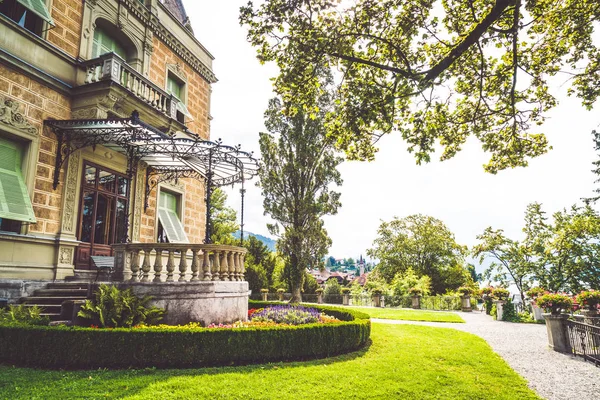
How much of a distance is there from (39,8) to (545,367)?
52.8 ft

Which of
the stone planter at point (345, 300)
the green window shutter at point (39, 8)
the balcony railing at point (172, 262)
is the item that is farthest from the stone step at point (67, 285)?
the stone planter at point (345, 300)

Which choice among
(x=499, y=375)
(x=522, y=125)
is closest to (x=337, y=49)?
(x=522, y=125)

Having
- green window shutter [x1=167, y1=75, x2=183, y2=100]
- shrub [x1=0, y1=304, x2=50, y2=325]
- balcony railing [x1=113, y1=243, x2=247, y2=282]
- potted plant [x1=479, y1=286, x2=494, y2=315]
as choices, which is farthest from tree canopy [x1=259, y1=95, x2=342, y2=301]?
shrub [x1=0, y1=304, x2=50, y2=325]

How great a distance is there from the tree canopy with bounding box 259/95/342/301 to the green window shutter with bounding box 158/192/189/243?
26.9 feet

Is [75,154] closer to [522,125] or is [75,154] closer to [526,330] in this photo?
[522,125]

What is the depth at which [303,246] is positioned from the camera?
73.7ft

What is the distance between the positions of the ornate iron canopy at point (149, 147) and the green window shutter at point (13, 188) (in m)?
0.94

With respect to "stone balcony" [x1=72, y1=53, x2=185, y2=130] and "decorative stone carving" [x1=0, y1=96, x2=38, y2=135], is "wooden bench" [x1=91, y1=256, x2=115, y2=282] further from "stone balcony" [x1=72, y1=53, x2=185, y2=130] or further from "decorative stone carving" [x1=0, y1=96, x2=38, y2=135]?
"stone balcony" [x1=72, y1=53, x2=185, y2=130]

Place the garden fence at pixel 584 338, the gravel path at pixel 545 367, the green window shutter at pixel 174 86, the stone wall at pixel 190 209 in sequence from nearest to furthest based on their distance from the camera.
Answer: the gravel path at pixel 545 367 < the garden fence at pixel 584 338 < the stone wall at pixel 190 209 < the green window shutter at pixel 174 86

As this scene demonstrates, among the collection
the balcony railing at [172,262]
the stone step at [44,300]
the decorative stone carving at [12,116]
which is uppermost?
the decorative stone carving at [12,116]

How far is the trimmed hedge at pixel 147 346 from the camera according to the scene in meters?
6.34

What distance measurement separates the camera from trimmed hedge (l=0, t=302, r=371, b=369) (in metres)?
6.34

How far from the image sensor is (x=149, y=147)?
11922 millimetres

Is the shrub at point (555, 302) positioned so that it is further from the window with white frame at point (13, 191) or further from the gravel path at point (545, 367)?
the window with white frame at point (13, 191)
